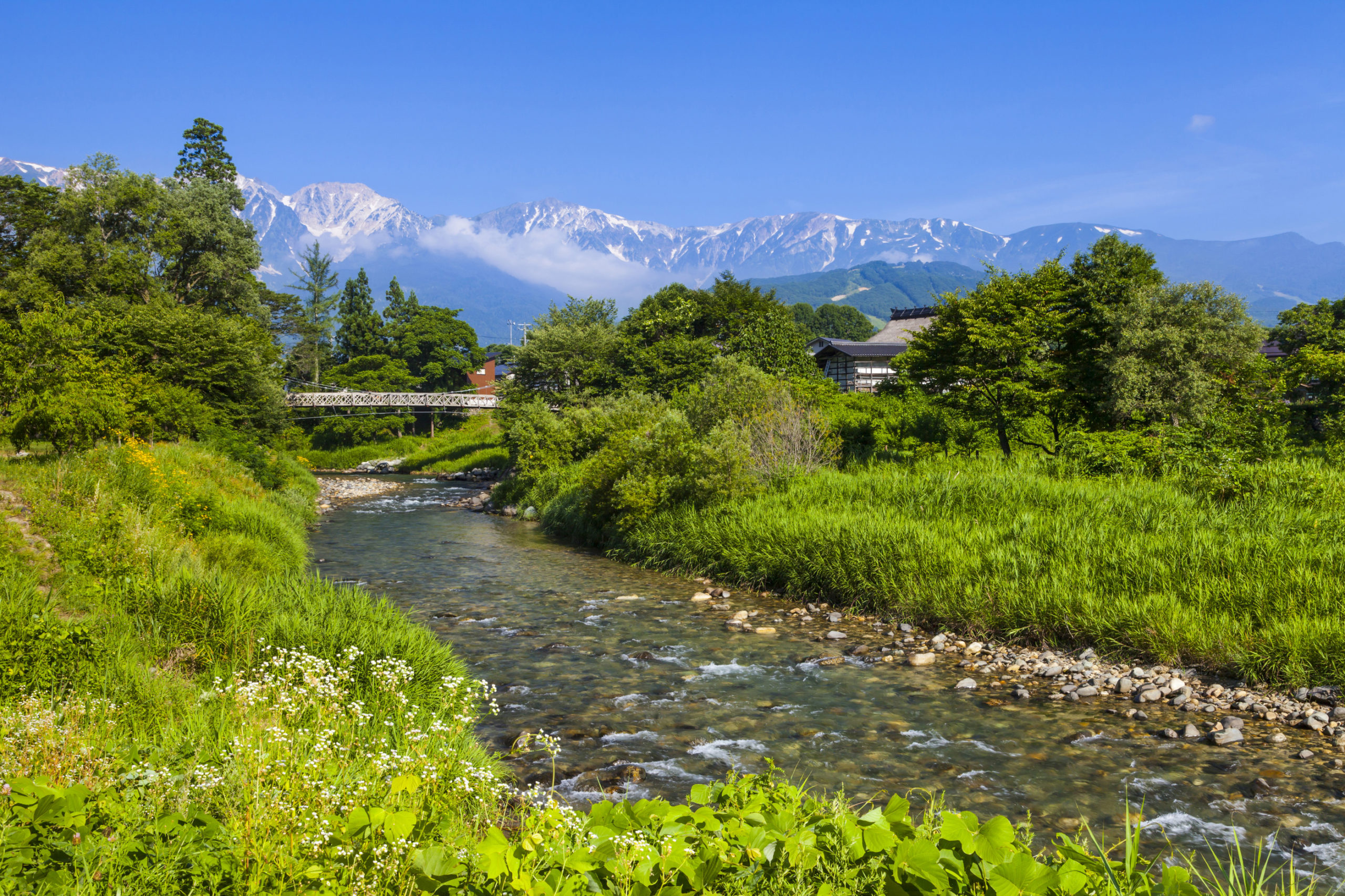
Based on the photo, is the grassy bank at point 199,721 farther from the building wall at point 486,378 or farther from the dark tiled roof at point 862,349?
the building wall at point 486,378

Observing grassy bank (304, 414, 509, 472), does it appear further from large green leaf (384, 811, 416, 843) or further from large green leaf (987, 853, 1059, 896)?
large green leaf (987, 853, 1059, 896)

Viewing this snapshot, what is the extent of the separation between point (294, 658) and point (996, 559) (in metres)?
12.5

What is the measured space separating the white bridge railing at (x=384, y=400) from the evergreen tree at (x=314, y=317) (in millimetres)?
8609

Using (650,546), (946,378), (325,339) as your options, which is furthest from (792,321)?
(325,339)

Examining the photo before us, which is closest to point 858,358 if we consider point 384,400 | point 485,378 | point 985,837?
point 384,400

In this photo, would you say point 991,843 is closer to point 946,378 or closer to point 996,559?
point 996,559

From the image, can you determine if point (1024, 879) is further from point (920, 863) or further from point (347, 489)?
point (347, 489)

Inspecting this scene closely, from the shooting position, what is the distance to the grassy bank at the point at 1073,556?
10680 millimetres

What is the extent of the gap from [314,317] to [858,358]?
6694 centimetres

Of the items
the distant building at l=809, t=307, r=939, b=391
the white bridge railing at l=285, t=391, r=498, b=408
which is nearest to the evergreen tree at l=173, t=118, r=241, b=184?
the white bridge railing at l=285, t=391, r=498, b=408

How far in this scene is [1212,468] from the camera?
54.3 ft

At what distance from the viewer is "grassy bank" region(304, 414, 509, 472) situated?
64.7 m

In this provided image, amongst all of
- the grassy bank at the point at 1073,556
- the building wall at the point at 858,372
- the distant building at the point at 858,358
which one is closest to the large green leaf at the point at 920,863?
the grassy bank at the point at 1073,556

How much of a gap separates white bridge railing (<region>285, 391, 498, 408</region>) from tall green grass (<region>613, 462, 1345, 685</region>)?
5819 cm
